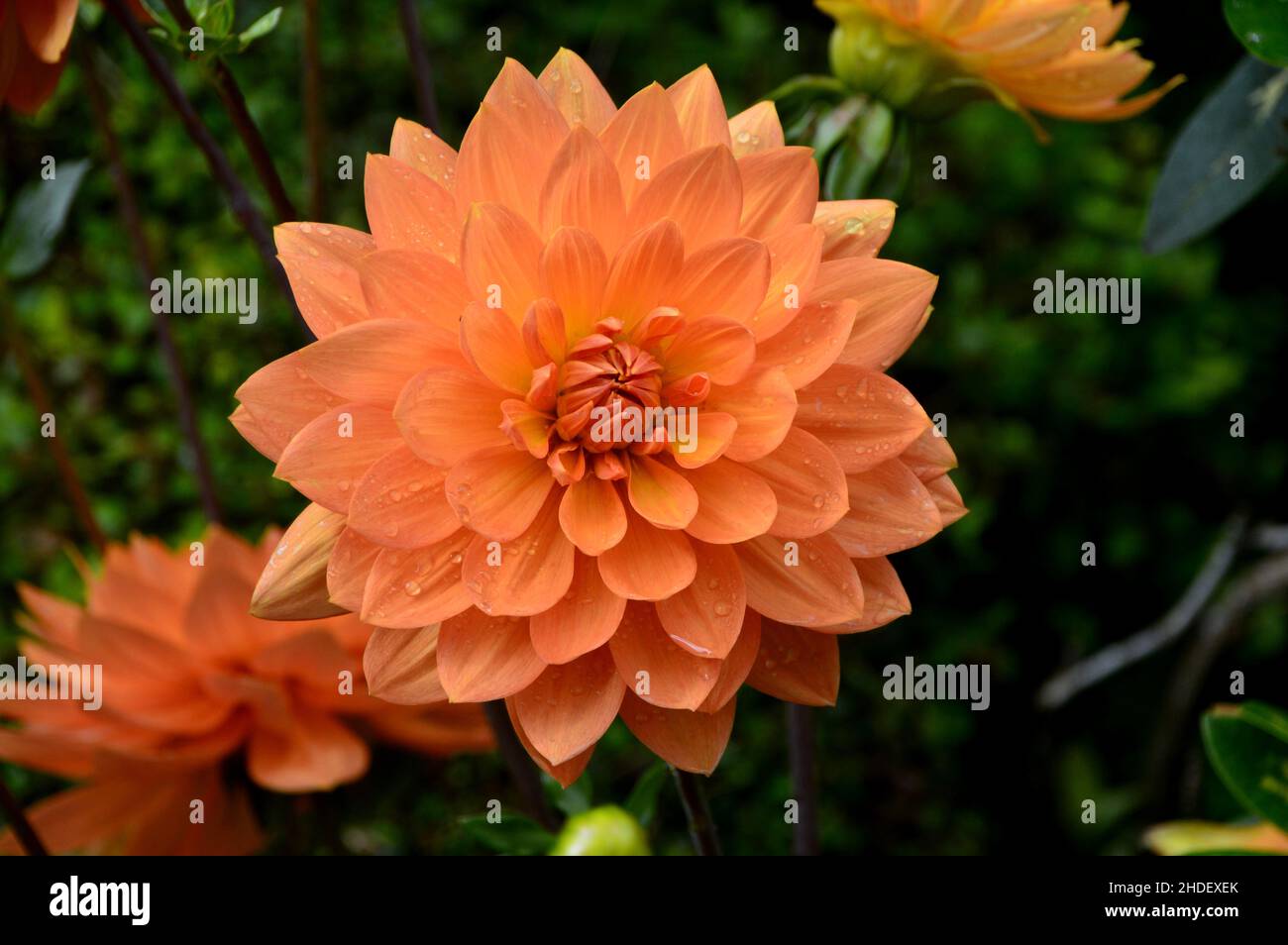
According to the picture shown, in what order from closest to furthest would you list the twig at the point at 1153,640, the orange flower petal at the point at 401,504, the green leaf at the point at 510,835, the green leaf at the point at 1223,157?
the orange flower petal at the point at 401,504
the green leaf at the point at 510,835
the green leaf at the point at 1223,157
the twig at the point at 1153,640

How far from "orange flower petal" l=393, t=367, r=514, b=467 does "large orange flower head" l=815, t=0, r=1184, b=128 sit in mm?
277

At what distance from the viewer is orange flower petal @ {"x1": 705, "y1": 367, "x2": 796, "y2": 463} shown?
423 mm

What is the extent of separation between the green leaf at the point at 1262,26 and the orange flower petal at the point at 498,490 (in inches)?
14.6

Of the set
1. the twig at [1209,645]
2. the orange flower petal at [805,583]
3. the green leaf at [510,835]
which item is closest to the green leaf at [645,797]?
the green leaf at [510,835]

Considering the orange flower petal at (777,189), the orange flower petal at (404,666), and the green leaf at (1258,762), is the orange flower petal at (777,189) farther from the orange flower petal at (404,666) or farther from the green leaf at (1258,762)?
the green leaf at (1258,762)

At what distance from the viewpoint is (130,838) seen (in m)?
0.62

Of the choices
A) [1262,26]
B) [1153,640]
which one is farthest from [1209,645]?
[1262,26]

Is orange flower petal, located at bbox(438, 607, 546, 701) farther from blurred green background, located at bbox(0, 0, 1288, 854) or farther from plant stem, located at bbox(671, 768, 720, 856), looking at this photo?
blurred green background, located at bbox(0, 0, 1288, 854)

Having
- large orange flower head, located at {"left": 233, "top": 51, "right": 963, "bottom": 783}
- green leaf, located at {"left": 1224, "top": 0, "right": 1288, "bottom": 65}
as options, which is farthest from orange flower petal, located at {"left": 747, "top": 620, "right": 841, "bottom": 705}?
green leaf, located at {"left": 1224, "top": 0, "right": 1288, "bottom": 65}

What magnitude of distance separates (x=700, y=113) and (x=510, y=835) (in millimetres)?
295

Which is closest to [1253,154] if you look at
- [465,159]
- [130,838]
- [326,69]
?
[465,159]

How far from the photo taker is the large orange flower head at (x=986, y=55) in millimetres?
564

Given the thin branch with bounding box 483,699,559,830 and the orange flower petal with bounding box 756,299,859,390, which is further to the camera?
the thin branch with bounding box 483,699,559,830

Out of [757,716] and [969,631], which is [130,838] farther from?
[969,631]
